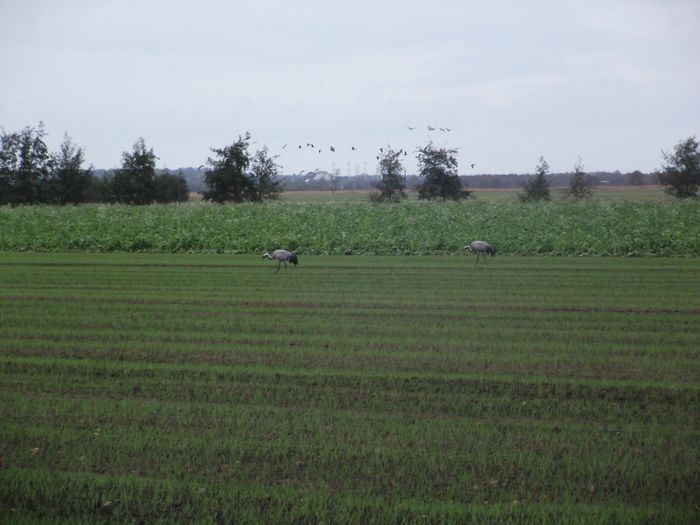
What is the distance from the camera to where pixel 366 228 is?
132 ft

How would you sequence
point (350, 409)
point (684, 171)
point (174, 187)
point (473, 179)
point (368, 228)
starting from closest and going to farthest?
point (350, 409) → point (368, 228) → point (684, 171) → point (174, 187) → point (473, 179)

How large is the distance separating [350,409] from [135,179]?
6058 centimetres

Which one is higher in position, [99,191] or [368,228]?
[99,191]

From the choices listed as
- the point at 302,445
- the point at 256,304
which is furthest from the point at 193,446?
the point at 256,304

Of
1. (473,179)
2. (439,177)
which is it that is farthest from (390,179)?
A: (473,179)

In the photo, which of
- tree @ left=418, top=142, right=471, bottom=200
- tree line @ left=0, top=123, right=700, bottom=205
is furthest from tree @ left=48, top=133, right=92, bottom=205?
tree @ left=418, top=142, right=471, bottom=200

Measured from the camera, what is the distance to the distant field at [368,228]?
35.0 m

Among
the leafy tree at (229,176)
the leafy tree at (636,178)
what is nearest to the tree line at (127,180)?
the leafy tree at (229,176)

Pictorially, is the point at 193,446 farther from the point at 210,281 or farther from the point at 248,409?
the point at 210,281

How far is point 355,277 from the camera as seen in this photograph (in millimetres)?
23688

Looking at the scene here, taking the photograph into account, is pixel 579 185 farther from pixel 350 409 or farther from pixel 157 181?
pixel 350 409

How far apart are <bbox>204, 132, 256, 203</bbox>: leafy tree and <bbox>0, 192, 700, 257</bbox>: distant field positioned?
14.8 metres

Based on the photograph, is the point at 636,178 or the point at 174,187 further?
the point at 174,187

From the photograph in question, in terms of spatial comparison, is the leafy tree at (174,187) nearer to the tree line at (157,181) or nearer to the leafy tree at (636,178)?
the tree line at (157,181)
